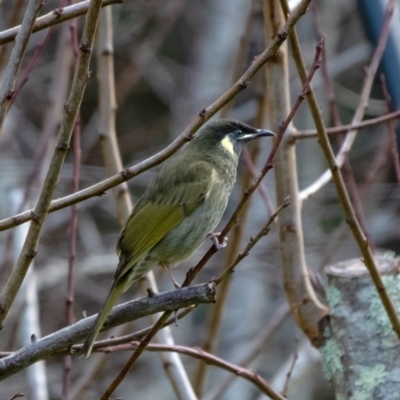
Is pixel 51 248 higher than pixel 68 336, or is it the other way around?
pixel 51 248

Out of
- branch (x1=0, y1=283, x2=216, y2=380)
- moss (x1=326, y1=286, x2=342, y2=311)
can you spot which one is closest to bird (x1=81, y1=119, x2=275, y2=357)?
branch (x1=0, y1=283, x2=216, y2=380)

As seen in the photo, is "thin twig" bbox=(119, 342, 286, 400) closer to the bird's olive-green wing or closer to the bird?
the bird

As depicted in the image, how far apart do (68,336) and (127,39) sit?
939 centimetres

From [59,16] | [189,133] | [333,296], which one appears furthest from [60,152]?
[333,296]

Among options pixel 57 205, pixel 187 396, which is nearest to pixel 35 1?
pixel 57 205

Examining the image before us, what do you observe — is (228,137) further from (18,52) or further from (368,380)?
(18,52)

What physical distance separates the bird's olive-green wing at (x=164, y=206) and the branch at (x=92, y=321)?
604 mm

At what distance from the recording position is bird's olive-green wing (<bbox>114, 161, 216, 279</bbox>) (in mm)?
3502

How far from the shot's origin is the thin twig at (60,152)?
2.07 metres

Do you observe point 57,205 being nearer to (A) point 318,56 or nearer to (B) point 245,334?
(A) point 318,56

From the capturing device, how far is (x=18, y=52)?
217 centimetres

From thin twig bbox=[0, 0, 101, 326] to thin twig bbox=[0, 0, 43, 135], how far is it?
0.16m

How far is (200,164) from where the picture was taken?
3.97m

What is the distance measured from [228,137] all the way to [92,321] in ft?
5.76
